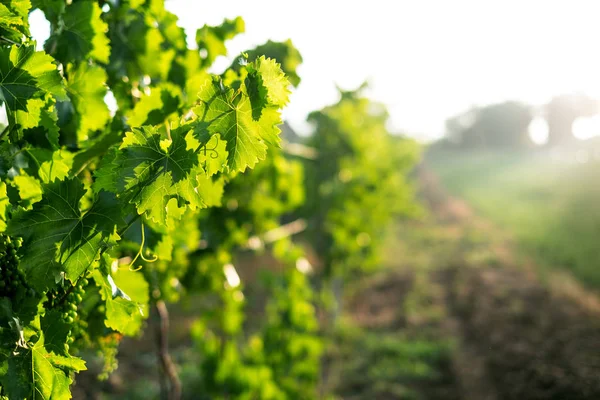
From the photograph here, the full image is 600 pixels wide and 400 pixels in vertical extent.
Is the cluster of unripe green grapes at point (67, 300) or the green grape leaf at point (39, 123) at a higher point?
the green grape leaf at point (39, 123)

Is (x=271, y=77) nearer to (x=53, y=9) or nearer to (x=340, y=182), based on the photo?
(x=53, y=9)

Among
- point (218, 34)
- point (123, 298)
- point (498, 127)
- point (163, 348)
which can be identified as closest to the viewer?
point (123, 298)

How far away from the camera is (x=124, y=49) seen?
225 cm

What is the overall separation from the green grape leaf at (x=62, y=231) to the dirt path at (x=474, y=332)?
6.47m

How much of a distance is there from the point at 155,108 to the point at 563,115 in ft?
191

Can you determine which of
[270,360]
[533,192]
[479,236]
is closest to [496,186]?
[533,192]

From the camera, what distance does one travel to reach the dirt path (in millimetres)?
7184

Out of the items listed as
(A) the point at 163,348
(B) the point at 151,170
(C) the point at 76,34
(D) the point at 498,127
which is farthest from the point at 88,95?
(D) the point at 498,127

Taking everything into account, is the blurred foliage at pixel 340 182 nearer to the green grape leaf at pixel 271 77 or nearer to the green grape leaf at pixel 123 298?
the green grape leaf at pixel 123 298

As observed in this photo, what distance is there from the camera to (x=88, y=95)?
1771 mm

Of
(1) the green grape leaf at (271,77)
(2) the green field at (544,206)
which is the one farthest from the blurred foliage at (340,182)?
(2) the green field at (544,206)

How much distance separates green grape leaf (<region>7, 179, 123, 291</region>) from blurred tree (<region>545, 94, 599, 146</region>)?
53849 millimetres

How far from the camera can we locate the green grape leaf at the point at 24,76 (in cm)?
128

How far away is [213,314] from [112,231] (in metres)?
3.32
